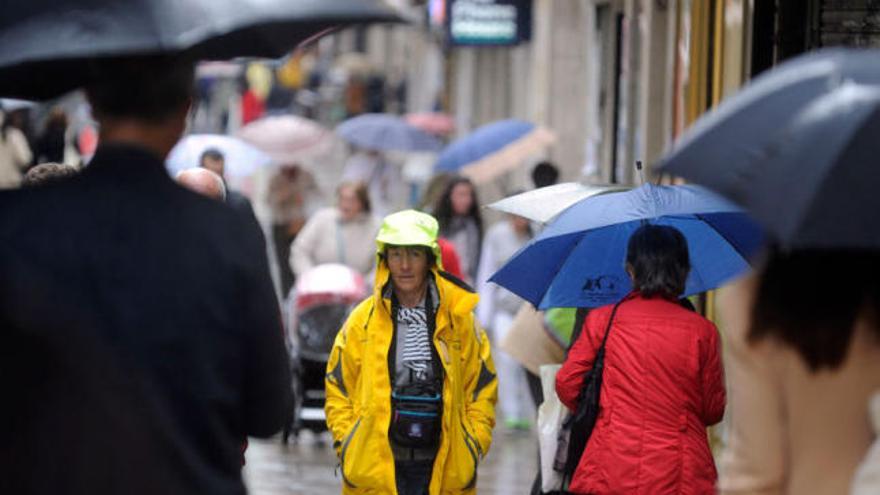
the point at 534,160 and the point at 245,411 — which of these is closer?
the point at 245,411

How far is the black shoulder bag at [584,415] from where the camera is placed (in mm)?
8469

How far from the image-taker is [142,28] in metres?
5.10

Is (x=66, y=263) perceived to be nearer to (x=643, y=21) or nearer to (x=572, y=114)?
(x=643, y=21)

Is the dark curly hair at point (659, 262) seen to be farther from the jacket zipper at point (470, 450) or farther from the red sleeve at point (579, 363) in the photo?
the jacket zipper at point (470, 450)

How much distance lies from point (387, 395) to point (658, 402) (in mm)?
1289

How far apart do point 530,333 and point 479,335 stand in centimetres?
175

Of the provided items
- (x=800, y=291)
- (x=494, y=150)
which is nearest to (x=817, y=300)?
(x=800, y=291)

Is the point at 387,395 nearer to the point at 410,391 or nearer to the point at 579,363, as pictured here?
the point at 410,391

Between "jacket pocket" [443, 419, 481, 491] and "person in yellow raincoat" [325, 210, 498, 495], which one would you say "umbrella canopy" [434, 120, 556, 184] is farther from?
"jacket pocket" [443, 419, 481, 491]

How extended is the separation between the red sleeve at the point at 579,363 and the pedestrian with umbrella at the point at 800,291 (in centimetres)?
339

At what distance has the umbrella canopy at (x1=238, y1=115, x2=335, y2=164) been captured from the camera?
76.5 ft

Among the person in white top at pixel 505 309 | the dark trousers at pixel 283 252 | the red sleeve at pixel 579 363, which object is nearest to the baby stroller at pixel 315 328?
the person in white top at pixel 505 309

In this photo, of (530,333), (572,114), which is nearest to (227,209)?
(530,333)

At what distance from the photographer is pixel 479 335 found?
9.42 meters
